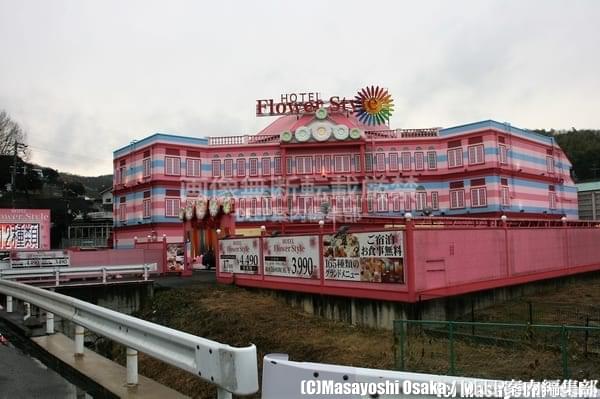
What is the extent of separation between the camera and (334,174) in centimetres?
3919

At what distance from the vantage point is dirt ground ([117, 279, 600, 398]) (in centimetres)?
926

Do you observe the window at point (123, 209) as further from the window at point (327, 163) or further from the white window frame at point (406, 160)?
the white window frame at point (406, 160)

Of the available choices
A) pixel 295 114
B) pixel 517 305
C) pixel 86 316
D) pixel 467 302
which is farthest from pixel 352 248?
pixel 295 114

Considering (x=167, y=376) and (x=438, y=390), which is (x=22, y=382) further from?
(x=167, y=376)

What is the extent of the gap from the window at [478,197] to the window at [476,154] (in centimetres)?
197

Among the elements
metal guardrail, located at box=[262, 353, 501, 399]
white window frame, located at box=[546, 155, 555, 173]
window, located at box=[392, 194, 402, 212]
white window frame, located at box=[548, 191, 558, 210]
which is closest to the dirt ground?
metal guardrail, located at box=[262, 353, 501, 399]

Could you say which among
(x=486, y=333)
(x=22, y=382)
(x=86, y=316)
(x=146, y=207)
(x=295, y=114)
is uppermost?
(x=295, y=114)

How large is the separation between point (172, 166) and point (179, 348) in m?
36.8

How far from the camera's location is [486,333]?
12.1 metres

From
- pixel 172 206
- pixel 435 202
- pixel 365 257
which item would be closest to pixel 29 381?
pixel 365 257

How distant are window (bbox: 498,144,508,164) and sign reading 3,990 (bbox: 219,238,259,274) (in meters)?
23.4

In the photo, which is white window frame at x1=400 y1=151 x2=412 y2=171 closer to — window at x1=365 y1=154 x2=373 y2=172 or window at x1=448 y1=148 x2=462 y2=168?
window at x1=365 y1=154 x2=373 y2=172

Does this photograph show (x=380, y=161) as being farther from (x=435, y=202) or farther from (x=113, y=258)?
(x=113, y=258)

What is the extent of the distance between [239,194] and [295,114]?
797cm
